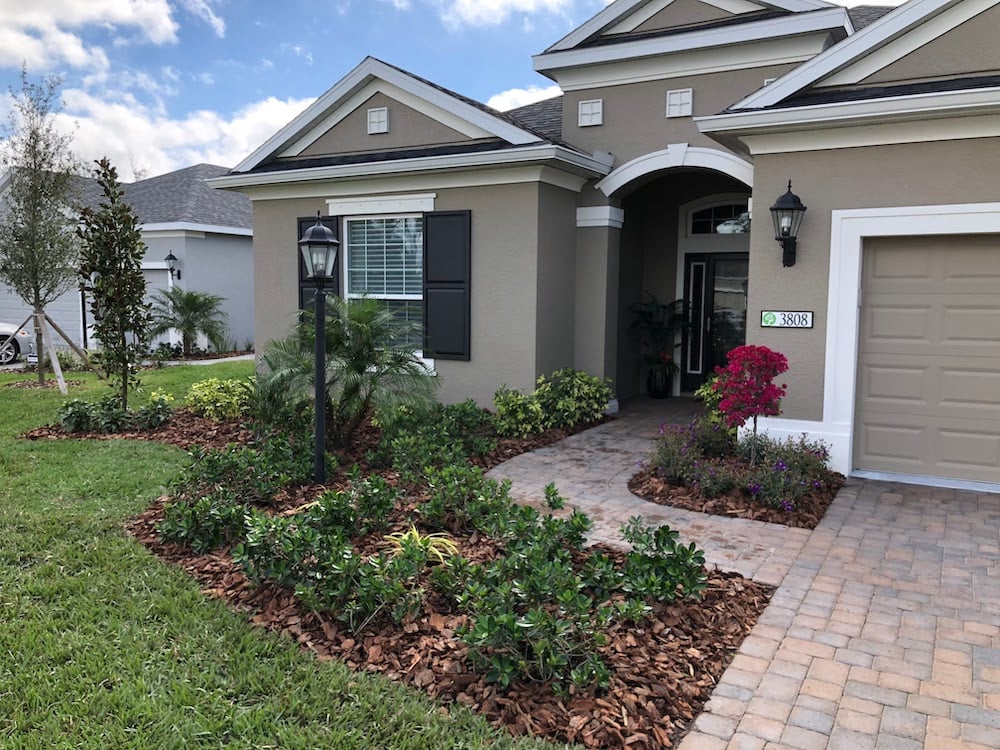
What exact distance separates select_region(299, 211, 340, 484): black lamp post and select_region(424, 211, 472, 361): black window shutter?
12.3 ft

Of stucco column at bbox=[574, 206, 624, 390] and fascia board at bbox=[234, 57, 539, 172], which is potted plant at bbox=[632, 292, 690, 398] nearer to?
stucco column at bbox=[574, 206, 624, 390]

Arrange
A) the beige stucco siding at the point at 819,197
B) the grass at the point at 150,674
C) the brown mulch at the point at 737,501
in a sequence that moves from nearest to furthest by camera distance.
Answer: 1. the grass at the point at 150,674
2. the brown mulch at the point at 737,501
3. the beige stucco siding at the point at 819,197

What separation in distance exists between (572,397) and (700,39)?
450 centimetres

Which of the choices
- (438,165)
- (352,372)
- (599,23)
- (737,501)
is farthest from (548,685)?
(599,23)

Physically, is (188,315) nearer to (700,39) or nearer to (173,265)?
(173,265)

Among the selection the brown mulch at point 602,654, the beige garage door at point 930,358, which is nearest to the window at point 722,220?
the beige garage door at point 930,358

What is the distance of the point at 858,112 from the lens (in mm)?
6383

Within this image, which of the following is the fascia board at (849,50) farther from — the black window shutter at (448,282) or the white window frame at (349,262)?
the white window frame at (349,262)

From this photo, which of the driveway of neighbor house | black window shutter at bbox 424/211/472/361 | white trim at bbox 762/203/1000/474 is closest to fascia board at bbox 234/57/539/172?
black window shutter at bbox 424/211/472/361

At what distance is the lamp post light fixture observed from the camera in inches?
263

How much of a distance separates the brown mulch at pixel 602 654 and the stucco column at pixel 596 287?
5.69 m

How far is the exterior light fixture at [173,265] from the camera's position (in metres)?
17.0

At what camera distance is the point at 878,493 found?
6.41m

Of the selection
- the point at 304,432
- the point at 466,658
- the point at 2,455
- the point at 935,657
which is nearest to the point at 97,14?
the point at 2,455
